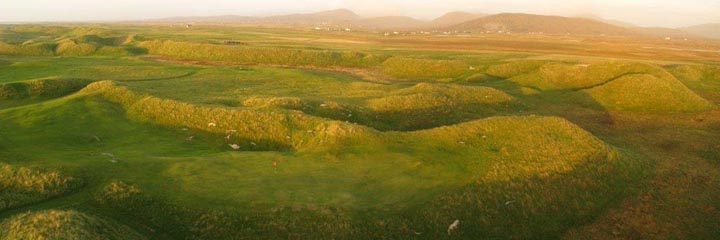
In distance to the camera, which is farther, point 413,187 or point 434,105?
point 434,105

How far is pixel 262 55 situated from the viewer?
73.5 m

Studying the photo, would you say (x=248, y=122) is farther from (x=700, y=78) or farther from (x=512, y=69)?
(x=700, y=78)

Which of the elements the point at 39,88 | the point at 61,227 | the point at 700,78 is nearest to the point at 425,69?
the point at 700,78

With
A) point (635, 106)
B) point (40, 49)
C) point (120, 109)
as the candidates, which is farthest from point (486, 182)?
point (40, 49)

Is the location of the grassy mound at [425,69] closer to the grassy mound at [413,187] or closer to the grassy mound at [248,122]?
the grassy mound at [248,122]

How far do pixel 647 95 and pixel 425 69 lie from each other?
28.2 meters

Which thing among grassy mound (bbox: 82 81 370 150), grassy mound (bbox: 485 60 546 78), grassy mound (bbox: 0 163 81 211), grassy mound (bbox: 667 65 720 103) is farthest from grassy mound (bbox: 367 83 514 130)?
grassy mound (bbox: 667 65 720 103)

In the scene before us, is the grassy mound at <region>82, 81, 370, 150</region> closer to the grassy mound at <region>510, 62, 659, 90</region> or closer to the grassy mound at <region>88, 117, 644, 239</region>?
the grassy mound at <region>88, 117, 644, 239</region>

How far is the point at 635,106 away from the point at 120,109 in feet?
133

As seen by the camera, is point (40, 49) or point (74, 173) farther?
point (40, 49)

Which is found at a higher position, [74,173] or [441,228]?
[74,173]

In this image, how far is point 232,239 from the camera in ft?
45.8

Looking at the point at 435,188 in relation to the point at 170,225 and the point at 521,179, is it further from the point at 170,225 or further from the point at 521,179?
the point at 170,225

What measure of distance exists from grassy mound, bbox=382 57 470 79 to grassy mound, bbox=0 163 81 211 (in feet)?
154
